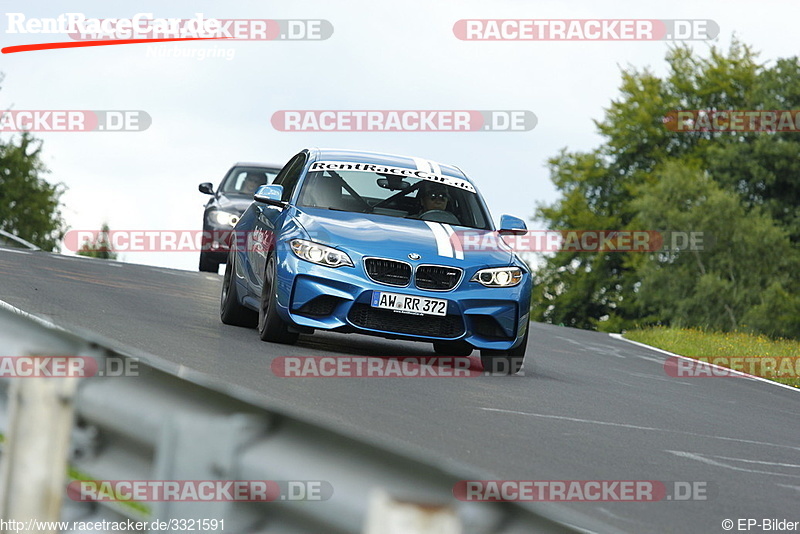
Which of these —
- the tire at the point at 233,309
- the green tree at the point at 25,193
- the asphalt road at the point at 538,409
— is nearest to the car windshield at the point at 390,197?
the asphalt road at the point at 538,409

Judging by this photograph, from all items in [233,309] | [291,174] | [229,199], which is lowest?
[233,309]

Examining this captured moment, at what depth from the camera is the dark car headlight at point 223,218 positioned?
2175 cm

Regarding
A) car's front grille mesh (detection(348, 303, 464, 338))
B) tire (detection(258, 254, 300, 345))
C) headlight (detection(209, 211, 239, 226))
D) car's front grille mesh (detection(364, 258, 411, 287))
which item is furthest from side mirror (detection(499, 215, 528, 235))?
headlight (detection(209, 211, 239, 226))

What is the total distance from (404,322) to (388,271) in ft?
1.38

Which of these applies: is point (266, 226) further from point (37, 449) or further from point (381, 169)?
point (37, 449)

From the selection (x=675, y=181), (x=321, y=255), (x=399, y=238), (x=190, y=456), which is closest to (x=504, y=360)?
(x=399, y=238)

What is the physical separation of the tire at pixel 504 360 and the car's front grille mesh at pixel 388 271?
1.22m

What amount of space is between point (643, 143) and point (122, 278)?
47.8 m

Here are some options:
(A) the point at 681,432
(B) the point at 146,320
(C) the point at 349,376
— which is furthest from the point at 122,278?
(A) the point at 681,432

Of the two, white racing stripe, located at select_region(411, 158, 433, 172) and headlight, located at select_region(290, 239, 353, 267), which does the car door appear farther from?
white racing stripe, located at select_region(411, 158, 433, 172)

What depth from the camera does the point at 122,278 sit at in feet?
56.9

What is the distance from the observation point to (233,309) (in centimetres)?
1232

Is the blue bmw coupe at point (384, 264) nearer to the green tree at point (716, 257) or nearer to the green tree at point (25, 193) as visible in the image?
the green tree at point (716, 257)

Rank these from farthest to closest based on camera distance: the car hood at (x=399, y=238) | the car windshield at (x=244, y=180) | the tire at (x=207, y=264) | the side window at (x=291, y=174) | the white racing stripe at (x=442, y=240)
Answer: the tire at (x=207, y=264)
the car windshield at (x=244, y=180)
the side window at (x=291, y=174)
the white racing stripe at (x=442, y=240)
the car hood at (x=399, y=238)
